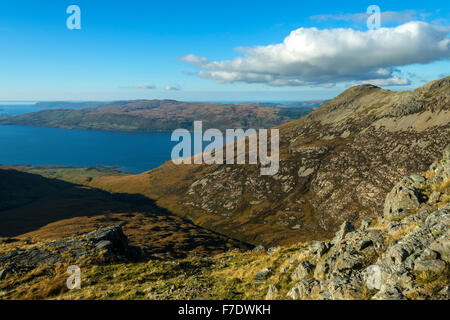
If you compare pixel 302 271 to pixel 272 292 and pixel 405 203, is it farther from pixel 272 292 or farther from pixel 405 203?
pixel 405 203

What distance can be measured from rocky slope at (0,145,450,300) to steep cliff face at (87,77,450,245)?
92014mm

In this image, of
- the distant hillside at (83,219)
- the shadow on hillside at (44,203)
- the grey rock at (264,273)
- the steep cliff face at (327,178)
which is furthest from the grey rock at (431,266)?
the shadow on hillside at (44,203)

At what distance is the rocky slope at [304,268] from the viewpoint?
1189cm

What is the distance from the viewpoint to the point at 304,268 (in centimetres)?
1711

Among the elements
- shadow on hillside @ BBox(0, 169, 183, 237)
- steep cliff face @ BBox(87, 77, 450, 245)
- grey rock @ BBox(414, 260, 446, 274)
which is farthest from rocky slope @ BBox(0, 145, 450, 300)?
steep cliff face @ BBox(87, 77, 450, 245)

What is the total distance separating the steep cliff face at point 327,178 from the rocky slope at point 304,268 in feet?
302

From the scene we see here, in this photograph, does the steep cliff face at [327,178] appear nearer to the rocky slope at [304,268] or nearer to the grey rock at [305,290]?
the rocky slope at [304,268]

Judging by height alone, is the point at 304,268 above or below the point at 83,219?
above

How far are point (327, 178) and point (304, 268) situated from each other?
136 meters

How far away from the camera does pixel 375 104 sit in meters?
191

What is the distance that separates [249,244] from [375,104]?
15846 cm

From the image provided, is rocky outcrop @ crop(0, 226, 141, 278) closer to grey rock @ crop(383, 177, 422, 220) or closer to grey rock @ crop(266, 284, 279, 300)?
grey rock @ crop(266, 284, 279, 300)

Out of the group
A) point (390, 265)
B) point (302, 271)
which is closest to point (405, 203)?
point (390, 265)
